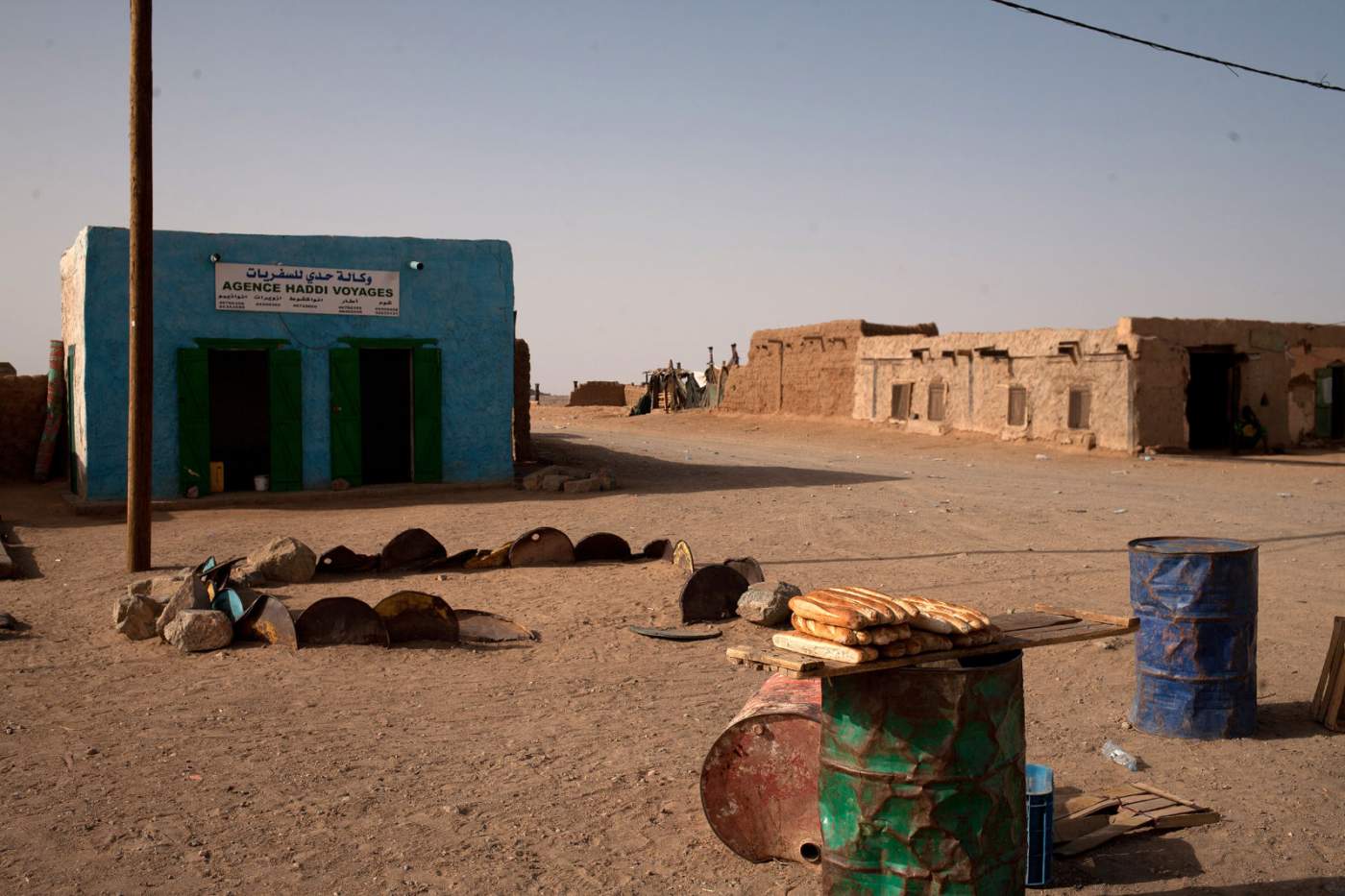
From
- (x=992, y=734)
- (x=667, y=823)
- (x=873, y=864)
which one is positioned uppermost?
(x=992, y=734)

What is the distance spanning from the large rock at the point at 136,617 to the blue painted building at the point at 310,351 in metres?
7.90

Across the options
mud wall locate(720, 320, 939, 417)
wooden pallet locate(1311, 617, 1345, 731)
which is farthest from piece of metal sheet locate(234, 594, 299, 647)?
mud wall locate(720, 320, 939, 417)

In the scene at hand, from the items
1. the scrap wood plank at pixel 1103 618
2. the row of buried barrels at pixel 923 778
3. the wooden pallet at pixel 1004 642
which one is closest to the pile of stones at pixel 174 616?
the row of buried barrels at pixel 923 778

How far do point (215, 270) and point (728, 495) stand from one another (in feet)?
25.9

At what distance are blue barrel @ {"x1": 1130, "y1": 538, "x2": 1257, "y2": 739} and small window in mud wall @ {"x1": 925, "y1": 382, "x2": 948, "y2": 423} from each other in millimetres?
21817

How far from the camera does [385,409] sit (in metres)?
18.4

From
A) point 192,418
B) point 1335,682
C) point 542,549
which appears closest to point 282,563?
point 542,549

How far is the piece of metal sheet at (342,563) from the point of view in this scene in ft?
34.1

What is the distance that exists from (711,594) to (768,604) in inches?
20.2

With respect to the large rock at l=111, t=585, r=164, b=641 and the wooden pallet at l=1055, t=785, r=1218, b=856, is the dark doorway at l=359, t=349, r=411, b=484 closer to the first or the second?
the large rock at l=111, t=585, r=164, b=641

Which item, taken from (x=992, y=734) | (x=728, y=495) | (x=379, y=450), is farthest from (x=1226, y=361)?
(x=992, y=734)

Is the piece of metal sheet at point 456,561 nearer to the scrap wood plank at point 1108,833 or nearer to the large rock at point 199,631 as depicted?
the large rock at point 199,631

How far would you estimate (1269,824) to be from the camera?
4.57 metres

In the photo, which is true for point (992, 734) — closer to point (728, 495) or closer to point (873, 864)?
point (873, 864)
